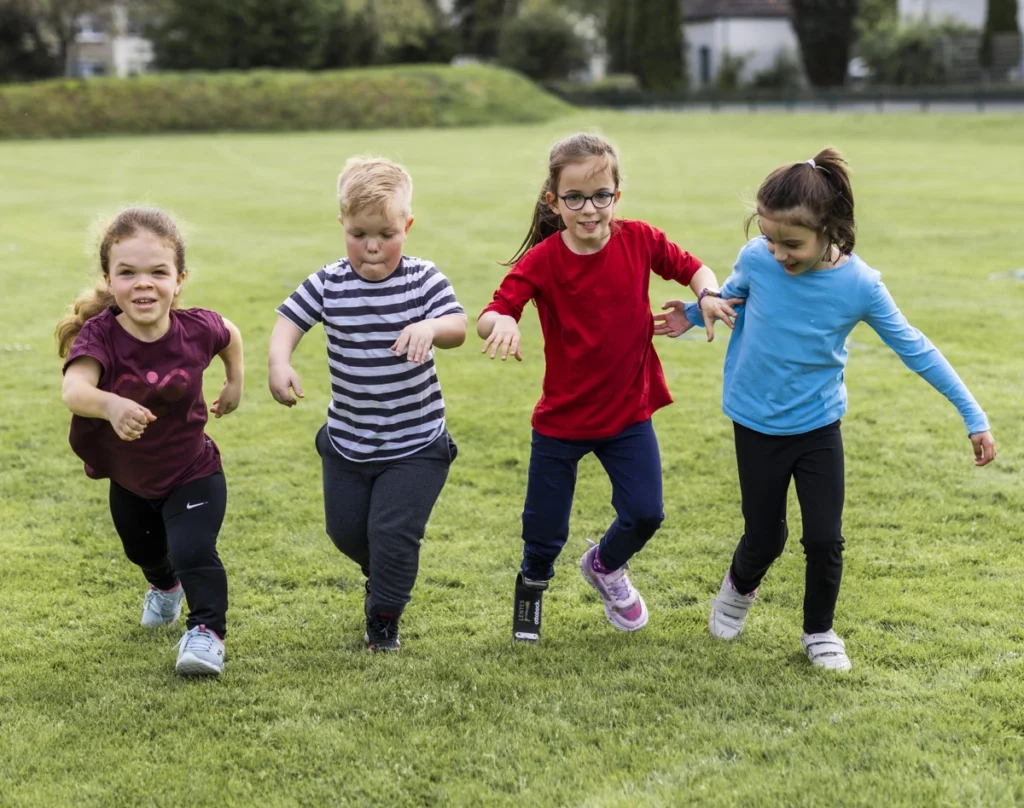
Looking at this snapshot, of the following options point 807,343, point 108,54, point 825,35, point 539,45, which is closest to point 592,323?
point 807,343

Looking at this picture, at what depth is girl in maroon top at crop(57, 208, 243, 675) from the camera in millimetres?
3717

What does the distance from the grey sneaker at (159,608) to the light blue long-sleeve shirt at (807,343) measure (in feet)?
7.03

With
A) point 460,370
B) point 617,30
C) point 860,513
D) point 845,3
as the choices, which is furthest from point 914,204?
point 617,30

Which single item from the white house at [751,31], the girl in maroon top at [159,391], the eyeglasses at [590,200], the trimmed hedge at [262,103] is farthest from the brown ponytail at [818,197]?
the white house at [751,31]

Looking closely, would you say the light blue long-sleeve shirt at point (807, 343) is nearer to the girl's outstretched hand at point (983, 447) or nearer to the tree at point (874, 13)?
the girl's outstretched hand at point (983, 447)

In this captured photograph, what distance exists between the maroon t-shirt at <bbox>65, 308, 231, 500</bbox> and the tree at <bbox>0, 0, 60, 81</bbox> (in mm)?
53518

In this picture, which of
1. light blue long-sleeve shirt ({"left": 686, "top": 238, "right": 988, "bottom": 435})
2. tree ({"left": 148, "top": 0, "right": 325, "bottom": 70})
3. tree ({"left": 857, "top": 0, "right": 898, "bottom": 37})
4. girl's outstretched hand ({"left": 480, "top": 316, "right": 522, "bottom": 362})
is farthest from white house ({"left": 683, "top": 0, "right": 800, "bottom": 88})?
girl's outstretched hand ({"left": 480, "top": 316, "right": 522, "bottom": 362})

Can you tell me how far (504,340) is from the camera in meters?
3.59

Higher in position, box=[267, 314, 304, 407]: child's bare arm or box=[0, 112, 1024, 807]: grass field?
box=[267, 314, 304, 407]: child's bare arm

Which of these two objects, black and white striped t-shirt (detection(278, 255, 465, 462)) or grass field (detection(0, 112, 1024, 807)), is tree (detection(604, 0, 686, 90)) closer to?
grass field (detection(0, 112, 1024, 807))

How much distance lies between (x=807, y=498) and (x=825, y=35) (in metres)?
52.0

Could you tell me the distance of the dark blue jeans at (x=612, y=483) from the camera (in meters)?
3.98

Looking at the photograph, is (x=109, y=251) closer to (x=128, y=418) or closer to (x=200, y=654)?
(x=128, y=418)

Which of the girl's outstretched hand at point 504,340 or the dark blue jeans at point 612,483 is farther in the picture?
the dark blue jeans at point 612,483
